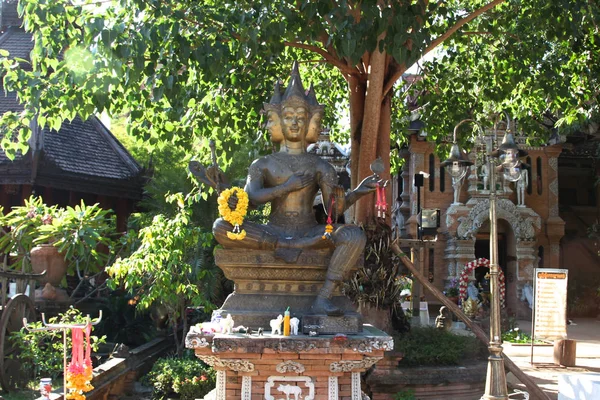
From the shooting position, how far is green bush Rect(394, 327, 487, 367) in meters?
11.6

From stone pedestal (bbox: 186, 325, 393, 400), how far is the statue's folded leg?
40 cm

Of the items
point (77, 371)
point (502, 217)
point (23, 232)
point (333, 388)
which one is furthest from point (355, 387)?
point (502, 217)

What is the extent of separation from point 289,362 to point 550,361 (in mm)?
10982

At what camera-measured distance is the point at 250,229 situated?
6637 mm

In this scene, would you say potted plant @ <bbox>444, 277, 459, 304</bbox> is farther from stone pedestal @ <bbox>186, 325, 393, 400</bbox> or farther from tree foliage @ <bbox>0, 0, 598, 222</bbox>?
stone pedestal @ <bbox>186, 325, 393, 400</bbox>

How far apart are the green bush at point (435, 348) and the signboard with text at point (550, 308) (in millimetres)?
1683

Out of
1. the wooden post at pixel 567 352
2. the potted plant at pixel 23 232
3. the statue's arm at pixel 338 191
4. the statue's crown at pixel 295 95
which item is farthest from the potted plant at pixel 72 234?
the wooden post at pixel 567 352

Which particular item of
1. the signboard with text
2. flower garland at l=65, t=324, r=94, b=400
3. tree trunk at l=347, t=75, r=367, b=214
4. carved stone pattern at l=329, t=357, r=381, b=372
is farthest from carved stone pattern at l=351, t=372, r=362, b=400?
the signboard with text

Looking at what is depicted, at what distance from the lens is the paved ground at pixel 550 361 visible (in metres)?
12.4

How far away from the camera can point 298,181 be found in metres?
7.01

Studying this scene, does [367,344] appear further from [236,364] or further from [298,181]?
[298,181]

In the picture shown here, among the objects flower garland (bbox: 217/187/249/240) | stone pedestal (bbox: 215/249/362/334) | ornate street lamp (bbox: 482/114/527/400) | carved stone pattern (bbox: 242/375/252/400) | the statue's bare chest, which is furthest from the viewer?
ornate street lamp (bbox: 482/114/527/400)

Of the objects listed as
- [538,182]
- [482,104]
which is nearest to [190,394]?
[482,104]

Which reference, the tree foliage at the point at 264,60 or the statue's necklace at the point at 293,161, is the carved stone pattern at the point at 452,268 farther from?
the statue's necklace at the point at 293,161
